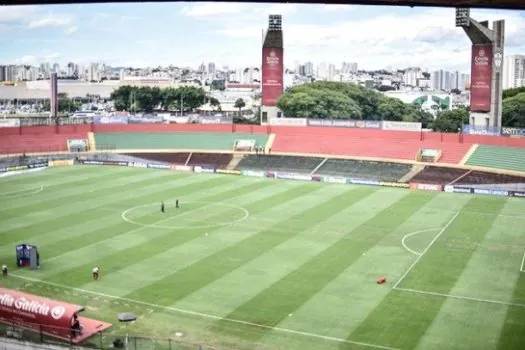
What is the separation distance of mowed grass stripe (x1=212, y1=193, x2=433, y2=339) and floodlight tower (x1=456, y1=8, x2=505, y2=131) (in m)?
36.9

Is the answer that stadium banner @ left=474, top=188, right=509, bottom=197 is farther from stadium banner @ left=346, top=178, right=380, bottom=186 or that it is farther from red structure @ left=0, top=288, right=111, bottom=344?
red structure @ left=0, top=288, right=111, bottom=344

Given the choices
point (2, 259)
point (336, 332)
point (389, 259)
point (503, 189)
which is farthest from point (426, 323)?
point (503, 189)

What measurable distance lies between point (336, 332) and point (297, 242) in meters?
15.8

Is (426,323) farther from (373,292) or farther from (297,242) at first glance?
(297,242)

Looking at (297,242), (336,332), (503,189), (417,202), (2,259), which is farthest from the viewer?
(503,189)

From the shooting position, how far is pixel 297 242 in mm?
44625

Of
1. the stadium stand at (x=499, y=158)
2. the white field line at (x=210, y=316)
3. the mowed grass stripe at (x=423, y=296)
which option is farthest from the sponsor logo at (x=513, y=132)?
the white field line at (x=210, y=316)

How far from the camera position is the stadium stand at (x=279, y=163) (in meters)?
79.9

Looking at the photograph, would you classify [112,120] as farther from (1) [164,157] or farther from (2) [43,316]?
(2) [43,316]

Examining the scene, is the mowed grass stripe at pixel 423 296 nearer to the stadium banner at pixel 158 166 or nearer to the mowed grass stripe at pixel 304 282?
the mowed grass stripe at pixel 304 282

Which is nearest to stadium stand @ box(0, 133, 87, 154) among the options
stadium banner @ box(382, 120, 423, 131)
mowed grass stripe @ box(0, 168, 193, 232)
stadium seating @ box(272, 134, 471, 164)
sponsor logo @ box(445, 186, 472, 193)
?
mowed grass stripe @ box(0, 168, 193, 232)

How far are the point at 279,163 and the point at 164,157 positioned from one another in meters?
15.9

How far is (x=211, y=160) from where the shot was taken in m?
85.6

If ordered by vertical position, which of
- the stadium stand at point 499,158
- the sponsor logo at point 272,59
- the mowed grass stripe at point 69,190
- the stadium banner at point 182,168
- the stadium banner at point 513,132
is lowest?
the mowed grass stripe at point 69,190
